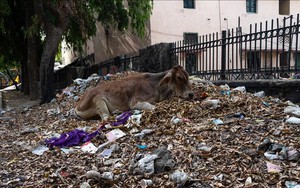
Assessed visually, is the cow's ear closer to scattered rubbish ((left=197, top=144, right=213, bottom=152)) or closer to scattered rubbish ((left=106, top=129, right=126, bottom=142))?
scattered rubbish ((left=106, top=129, right=126, bottom=142))

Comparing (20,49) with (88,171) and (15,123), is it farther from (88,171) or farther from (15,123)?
(88,171)

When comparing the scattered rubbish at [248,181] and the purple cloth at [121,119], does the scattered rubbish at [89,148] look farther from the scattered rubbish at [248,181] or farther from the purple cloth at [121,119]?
the scattered rubbish at [248,181]

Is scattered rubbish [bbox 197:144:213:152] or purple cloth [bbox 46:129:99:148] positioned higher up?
scattered rubbish [bbox 197:144:213:152]

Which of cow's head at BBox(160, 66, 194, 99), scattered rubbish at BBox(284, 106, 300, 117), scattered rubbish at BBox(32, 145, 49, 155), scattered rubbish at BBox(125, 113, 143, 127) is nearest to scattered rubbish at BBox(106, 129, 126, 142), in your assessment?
scattered rubbish at BBox(125, 113, 143, 127)

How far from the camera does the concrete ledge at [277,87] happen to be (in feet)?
19.4

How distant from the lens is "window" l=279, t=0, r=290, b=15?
76.0 ft

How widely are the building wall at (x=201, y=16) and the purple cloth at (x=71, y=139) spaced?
15678 mm

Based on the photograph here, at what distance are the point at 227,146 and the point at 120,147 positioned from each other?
3.99 ft

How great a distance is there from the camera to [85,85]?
9.96 metres

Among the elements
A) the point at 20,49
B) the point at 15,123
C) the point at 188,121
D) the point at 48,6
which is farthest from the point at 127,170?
the point at 20,49

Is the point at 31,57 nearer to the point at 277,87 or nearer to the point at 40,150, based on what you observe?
the point at 40,150

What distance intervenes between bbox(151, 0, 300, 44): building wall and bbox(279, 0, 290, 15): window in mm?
959

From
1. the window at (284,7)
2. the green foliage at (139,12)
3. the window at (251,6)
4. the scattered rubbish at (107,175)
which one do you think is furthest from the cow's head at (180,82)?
the window at (284,7)

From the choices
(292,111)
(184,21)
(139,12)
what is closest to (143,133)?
(292,111)
